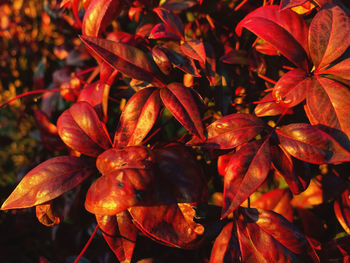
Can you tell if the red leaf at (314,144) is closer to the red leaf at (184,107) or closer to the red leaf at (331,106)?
the red leaf at (331,106)

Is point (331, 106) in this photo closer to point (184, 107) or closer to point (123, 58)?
point (184, 107)

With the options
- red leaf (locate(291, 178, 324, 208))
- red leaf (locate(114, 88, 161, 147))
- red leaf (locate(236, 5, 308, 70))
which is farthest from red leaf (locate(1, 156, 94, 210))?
red leaf (locate(291, 178, 324, 208))

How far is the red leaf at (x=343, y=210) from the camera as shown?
2.28 ft

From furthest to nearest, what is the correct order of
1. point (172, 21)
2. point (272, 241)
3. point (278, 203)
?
point (278, 203), point (172, 21), point (272, 241)

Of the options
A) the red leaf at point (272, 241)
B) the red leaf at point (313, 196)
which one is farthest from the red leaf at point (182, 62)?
the red leaf at point (313, 196)

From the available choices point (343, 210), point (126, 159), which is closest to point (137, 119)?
point (126, 159)

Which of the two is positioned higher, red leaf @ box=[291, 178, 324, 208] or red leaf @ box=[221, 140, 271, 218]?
red leaf @ box=[221, 140, 271, 218]

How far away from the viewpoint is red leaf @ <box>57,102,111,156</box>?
1.99ft

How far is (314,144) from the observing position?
498 millimetres

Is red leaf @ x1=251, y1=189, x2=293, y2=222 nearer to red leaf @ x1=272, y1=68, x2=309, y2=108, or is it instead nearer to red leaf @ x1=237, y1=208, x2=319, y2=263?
red leaf @ x1=237, y1=208, x2=319, y2=263

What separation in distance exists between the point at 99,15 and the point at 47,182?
0.38 meters

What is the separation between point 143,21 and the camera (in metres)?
0.82

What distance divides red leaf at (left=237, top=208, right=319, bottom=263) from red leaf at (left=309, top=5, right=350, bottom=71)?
32 centimetres

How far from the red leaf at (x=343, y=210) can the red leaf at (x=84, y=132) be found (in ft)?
1.97
